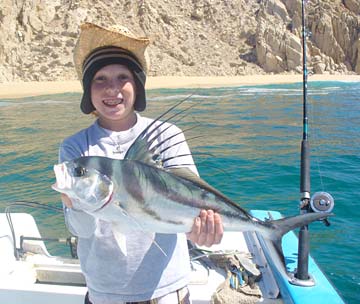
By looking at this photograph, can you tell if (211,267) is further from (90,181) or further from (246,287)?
(90,181)

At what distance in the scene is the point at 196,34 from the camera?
2066 inches

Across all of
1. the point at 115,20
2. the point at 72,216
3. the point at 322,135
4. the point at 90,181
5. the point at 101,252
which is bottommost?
the point at 322,135

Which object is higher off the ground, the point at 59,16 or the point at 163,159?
the point at 59,16

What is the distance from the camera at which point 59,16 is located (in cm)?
4647

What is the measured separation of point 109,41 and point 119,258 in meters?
1.03

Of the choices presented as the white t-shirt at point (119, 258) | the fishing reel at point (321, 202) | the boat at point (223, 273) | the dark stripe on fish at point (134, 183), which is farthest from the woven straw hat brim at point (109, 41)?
the fishing reel at point (321, 202)

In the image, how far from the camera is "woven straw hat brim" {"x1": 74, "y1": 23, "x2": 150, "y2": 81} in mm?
2139

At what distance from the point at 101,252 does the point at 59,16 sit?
4837cm

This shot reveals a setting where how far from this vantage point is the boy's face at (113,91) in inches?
81.7

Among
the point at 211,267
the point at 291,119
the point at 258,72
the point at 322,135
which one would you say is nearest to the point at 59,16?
the point at 258,72

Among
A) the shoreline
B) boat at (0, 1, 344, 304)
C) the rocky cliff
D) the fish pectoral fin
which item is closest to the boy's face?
the fish pectoral fin

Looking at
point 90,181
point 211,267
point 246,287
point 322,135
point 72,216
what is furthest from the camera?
point 322,135

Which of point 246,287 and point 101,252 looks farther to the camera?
point 246,287

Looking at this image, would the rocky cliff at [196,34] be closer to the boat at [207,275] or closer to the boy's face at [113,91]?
the boat at [207,275]
